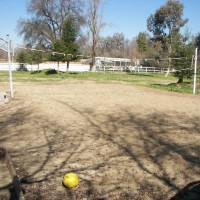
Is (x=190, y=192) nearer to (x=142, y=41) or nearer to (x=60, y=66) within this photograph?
(x=60, y=66)

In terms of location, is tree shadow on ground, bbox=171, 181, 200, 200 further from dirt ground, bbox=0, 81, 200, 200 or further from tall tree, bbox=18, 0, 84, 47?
tall tree, bbox=18, 0, 84, 47

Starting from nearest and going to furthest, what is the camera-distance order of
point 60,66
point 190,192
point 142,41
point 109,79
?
1. point 190,192
2. point 109,79
3. point 60,66
4. point 142,41

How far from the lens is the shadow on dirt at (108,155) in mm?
3601

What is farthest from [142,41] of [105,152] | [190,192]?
[190,192]

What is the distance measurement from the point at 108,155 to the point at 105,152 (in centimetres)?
16

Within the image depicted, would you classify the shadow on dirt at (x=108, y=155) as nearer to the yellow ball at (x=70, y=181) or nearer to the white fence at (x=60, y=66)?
the yellow ball at (x=70, y=181)

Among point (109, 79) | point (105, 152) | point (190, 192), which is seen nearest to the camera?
point (190, 192)

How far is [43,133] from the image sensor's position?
6.27 m

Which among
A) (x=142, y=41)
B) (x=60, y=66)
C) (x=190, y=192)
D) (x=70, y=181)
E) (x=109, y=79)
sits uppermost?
(x=142, y=41)

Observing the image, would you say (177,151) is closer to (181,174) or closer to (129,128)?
(181,174)

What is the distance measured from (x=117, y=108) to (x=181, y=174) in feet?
18.9

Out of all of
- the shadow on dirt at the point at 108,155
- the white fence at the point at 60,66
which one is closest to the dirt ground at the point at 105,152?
the shadow on dirt at the point at 108,155

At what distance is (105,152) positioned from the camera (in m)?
5.01

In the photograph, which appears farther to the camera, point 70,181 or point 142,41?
point 142,41
